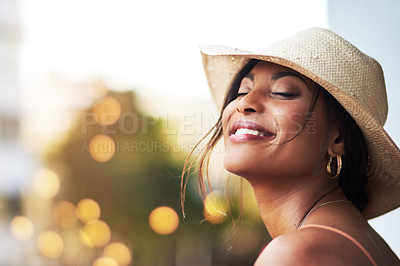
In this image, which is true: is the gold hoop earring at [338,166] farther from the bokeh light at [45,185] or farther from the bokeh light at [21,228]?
the bokeh light at [21,228]

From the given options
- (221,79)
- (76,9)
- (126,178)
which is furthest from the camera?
(76,9)

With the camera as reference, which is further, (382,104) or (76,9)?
(76,9)

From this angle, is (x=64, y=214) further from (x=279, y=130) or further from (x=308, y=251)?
(x=308, y=251)

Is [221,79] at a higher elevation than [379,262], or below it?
higher

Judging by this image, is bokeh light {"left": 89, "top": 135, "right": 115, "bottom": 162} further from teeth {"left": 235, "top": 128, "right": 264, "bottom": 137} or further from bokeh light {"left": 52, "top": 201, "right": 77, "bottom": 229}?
teeth {"left": 235, "top": 128, "right": 264, "bottom": 137}

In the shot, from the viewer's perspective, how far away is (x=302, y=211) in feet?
2.99

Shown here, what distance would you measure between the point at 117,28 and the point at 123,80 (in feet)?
1.47

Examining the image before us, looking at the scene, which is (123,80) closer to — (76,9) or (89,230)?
(76,9)

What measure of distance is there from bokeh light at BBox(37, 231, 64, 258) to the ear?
10.1ft

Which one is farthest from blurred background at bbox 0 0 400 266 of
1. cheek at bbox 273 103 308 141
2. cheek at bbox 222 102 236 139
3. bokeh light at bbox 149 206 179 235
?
cheek at bbox 273 103 308 141

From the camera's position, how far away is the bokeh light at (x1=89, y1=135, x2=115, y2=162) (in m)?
3.23

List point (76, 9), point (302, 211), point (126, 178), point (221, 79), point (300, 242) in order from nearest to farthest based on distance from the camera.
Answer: point (300, 242), point (302, 211), point (221, 79), point (126, 178), point (76, 9)

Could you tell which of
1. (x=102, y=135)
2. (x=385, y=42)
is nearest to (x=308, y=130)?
(x=385, y=42)

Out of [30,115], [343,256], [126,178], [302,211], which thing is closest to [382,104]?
[302,211]
